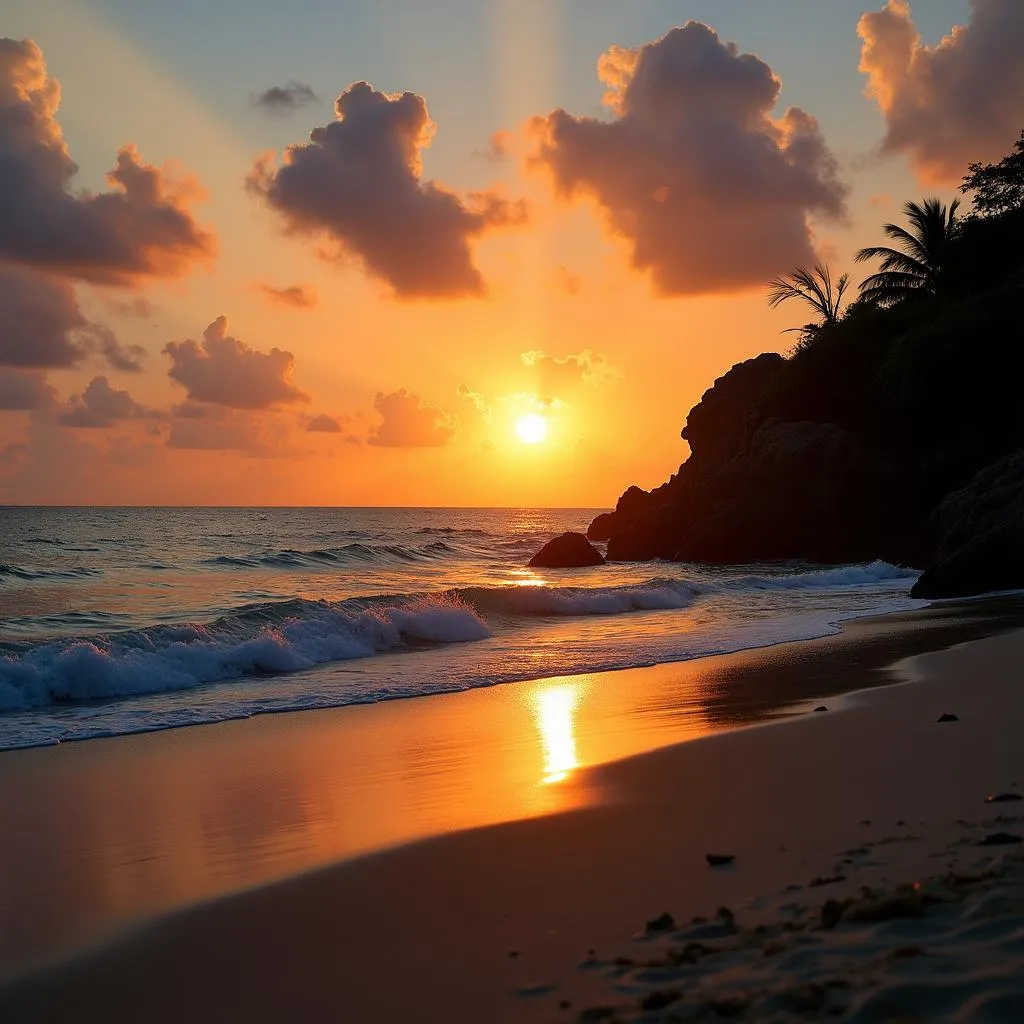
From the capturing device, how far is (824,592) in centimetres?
2536

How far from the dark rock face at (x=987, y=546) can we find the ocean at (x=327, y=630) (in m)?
1.06

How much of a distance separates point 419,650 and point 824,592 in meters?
13.7

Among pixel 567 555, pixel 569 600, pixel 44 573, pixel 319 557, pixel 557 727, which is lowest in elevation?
pixel 557 727

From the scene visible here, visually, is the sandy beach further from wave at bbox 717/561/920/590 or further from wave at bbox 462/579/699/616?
wave at bbox 717/561/920/590

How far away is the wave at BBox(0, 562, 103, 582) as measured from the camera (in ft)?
102

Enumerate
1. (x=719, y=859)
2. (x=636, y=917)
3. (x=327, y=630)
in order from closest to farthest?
(x=636, y=917)
(x=719, y=859)
(x=327, y=630)

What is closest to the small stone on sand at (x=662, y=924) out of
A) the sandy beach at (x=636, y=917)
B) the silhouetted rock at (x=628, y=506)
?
the sandy beach at (x=636, y=917)

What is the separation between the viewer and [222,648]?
13148 mm

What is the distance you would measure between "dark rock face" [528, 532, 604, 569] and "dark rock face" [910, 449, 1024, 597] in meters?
Result: 20.6

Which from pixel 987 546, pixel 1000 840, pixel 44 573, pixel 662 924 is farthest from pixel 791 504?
pixel 662 924

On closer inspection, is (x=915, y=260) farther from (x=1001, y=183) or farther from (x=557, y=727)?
(x=557, y=727)

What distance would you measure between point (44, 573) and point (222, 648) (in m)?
22.4

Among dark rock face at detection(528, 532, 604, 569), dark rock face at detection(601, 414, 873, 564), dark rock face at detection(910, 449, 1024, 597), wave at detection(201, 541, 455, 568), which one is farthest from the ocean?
dark rock face at detection(528, 532, 604, 569)

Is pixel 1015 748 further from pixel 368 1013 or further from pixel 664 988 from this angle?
pixel 368 1013
